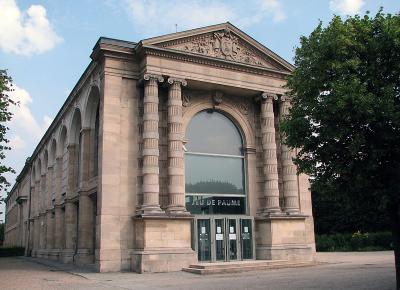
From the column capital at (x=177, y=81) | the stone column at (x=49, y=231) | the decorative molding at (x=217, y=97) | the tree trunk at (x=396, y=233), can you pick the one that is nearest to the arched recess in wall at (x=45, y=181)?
the stone column at (x=49, y=231)

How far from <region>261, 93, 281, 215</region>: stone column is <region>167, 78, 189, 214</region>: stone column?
5.56 m

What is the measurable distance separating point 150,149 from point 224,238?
6.71 meters

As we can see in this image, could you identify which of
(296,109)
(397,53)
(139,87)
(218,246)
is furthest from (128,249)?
(397,53)

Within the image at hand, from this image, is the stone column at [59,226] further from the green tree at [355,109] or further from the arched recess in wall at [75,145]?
the green tree at [355,109]

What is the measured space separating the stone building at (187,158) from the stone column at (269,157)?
0.21ft

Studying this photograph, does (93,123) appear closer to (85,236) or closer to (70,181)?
(70,181)

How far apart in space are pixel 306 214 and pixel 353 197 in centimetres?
1570

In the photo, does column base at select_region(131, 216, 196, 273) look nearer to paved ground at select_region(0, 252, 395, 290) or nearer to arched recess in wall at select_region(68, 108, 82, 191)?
paved ground at select_region(0, 252, 395, 290)

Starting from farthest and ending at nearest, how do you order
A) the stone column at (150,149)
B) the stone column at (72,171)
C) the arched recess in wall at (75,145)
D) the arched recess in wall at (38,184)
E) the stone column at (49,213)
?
the arched recess in wall at (38,184) < the stone column at (49,213) < the arched recess in wall at (75,145) < the stone column at (72,171) < the stone column at (150,149)

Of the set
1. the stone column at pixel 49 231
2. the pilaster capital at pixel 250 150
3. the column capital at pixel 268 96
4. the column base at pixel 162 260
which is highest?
the column capital at pixel 268 96

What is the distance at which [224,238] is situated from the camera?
26625 millimetres

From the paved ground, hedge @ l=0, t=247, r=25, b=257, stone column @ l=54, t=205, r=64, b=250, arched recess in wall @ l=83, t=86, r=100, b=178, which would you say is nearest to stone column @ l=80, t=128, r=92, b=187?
arched recess in wall @ l=83, t=86, r=100, b=178

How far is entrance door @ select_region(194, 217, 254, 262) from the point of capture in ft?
85.1

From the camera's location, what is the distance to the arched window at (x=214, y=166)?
27078mm
